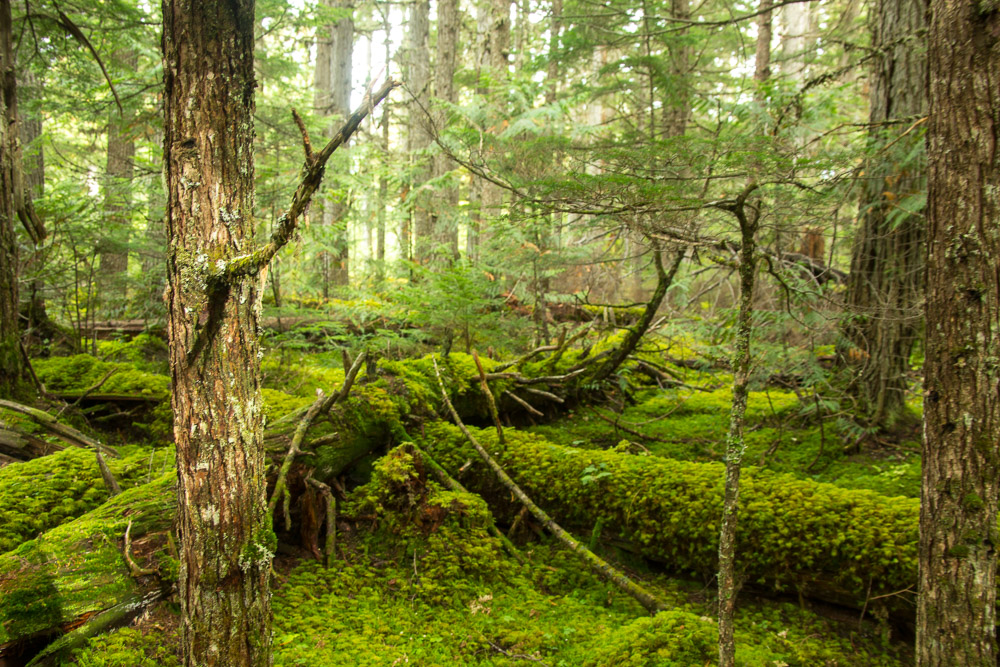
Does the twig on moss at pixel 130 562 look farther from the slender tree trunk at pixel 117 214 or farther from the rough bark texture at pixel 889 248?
the rough bark texture at pixel 889 248

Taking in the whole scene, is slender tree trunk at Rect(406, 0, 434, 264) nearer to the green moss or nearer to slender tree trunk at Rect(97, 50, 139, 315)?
slender tree trunk at Rect(97, 50, 139, 315)

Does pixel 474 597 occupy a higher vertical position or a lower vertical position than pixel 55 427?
lower

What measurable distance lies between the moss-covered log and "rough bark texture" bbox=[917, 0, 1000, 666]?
488 millimetres

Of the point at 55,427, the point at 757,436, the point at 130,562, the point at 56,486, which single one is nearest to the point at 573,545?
the point at 130,562

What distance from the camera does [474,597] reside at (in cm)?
364

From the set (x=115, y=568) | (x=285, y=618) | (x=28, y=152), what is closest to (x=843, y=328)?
(x=285, y=618)

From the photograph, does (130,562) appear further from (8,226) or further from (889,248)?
(889,248)

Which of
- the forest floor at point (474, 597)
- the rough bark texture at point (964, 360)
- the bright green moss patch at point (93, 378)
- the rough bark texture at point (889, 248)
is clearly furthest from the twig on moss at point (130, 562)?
the rough bark texture at point (889, 248)

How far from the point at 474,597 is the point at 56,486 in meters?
2.97

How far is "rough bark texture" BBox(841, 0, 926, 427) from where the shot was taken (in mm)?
Result: 4996

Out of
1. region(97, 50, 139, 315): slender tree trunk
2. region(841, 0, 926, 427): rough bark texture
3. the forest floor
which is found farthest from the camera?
region(97, 50, 139, 315): slender tree trunk

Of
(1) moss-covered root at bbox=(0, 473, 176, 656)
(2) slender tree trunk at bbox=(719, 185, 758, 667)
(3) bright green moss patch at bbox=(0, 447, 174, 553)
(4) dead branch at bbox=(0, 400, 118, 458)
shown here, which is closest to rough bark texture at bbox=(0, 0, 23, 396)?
(4) dead branch at bbox=(0, 400, 118, 458)

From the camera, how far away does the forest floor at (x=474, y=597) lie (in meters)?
2.90

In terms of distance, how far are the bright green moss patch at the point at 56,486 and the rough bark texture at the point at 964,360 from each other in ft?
16.2
